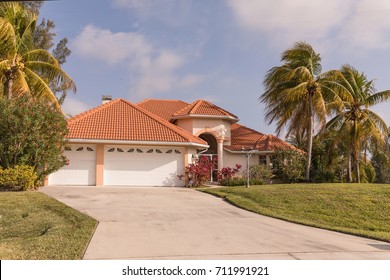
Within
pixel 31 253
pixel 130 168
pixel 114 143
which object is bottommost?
pixel 31 253

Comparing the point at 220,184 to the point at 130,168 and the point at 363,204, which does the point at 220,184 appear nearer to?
the point at 130,168

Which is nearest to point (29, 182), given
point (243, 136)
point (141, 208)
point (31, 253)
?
point (141, 208)

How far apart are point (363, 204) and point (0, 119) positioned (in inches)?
562

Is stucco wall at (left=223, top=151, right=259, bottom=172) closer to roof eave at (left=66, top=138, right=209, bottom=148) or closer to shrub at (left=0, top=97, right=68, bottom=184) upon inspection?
roof eave at (left=66, top=138, right=209, bottom=148)

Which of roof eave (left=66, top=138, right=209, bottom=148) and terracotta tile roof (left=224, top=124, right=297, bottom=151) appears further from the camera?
terracotta tile roof (left=224, top=124, right=297, bottom=151)

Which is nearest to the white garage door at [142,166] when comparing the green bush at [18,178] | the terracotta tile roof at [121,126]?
the terracotta tile roof at [121,126]

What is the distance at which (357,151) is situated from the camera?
23938mm

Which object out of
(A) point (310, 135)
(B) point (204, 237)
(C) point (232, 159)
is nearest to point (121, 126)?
(C) point (232, 159)

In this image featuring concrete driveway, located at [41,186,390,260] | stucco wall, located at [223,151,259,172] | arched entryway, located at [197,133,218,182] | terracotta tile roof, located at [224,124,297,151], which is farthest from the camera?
stucco wall, located at [223,151,259,172]

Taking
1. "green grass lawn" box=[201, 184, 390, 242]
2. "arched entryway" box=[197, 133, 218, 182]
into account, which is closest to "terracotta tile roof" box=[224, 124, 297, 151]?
"arched entryway" box=[197, 133, 218, 182]

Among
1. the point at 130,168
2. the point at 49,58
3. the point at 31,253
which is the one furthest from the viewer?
the point at 130,168

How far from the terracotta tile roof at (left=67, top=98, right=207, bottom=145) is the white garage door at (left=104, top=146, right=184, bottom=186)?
0.69m

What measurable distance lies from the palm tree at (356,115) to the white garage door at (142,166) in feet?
35.8

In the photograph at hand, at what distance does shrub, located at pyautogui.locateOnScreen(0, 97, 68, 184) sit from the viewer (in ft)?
47.9
